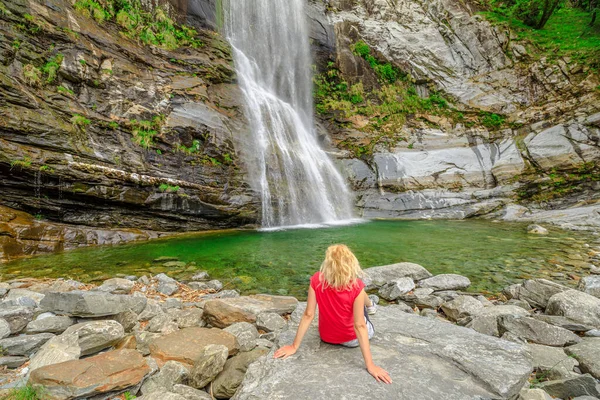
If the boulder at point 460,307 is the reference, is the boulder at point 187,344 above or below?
above

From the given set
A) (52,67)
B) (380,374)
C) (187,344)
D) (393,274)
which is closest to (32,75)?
(52,67)

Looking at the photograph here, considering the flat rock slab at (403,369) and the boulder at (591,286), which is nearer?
the flat rock slab at (403,369)

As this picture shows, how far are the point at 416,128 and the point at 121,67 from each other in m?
17.5

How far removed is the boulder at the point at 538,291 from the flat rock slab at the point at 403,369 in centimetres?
268

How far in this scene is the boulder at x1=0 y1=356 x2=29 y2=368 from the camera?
268 centimetres

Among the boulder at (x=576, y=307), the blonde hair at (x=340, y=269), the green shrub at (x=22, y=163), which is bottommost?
the boulder at (x=576, y=307)

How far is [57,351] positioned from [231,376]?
1612 mm

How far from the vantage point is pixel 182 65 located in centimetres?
1451

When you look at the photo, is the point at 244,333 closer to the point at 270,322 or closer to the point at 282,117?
the point at 270,322

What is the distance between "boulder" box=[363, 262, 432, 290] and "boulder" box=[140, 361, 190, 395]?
13.0 ft

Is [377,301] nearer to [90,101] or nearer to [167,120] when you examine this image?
[167,120]

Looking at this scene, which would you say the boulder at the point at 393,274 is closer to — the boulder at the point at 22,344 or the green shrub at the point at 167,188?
the boulder at the point at 22,344

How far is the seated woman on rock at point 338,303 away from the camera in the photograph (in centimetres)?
239

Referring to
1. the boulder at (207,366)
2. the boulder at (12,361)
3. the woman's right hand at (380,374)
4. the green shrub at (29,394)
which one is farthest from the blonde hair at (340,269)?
the boulder at (12,361)
